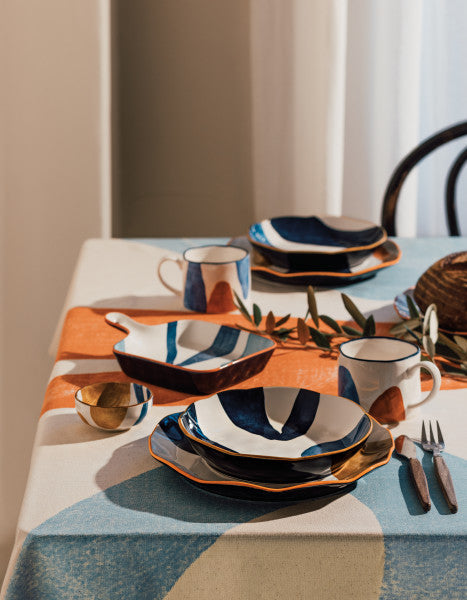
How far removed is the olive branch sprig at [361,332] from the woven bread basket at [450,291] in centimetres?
2

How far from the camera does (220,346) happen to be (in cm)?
82

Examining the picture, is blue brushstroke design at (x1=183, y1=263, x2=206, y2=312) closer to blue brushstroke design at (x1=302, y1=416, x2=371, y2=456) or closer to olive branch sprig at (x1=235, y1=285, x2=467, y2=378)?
olive branch sprig at (x1=235, y1=285, x2=467, y2=378)

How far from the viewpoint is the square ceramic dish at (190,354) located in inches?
28.4

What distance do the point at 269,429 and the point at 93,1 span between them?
1452 mm

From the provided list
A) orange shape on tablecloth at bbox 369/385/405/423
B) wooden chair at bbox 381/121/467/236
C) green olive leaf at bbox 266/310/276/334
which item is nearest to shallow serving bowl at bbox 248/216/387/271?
green olive leaf at bbox 266/310/276/334

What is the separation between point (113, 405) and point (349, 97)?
65.4 inches

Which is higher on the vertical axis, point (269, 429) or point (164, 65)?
point (164, 65)

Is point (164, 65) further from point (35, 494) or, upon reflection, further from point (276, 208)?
point (35, 494)

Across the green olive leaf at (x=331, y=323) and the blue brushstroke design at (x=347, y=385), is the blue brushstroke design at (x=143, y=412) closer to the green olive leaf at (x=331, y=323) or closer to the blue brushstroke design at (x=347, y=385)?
the blue brushstroke design at (x=347, y=385)

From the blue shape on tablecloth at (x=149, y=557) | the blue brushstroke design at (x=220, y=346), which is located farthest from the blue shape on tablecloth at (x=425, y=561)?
the blue brushstroke design at (x=220, y=346)

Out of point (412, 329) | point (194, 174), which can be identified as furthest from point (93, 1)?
point (412, 329)

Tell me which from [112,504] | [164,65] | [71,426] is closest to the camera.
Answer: [112,504]

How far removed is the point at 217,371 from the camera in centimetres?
71

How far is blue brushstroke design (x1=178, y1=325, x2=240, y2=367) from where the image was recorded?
81 cm
